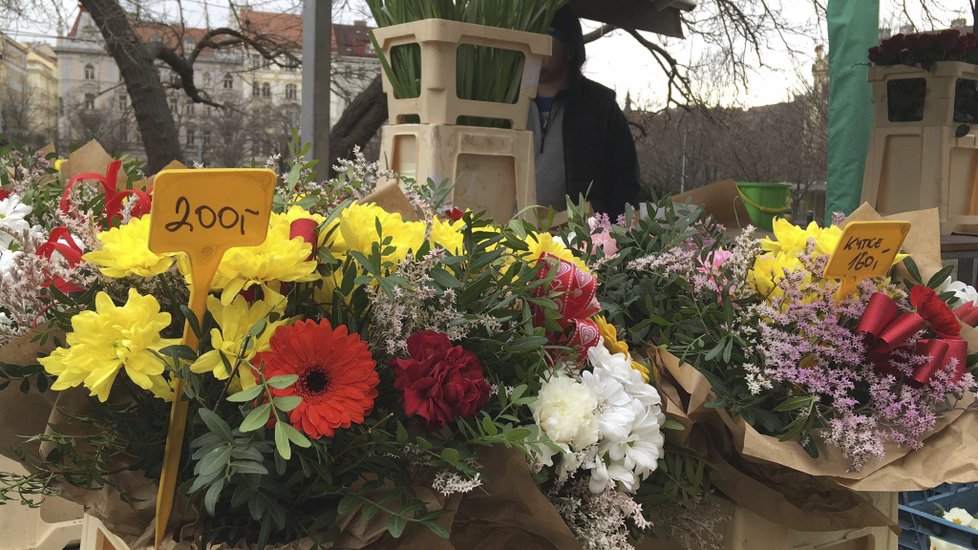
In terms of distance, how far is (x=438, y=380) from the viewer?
2.43 feet

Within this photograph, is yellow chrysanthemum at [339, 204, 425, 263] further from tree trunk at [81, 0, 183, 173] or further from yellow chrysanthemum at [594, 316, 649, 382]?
tree trunk at [81, 0, 183, 173]

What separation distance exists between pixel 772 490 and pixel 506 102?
3.30ft

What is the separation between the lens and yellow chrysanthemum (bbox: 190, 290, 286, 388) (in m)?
0.70

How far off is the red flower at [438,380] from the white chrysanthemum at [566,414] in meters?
0.07

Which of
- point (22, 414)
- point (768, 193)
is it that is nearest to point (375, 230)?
point (22, 414)

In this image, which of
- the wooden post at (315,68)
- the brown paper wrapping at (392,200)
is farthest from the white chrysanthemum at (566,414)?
the wooden post at (315,68)

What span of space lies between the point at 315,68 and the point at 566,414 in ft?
6.65

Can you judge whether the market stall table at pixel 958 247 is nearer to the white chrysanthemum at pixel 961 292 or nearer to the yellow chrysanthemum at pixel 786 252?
the white chrysanthemum at pixel 961 292

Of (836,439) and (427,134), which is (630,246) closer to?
(836,439)

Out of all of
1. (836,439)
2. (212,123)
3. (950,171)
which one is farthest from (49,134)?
(836,439)

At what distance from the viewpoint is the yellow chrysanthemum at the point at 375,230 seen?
818 mm

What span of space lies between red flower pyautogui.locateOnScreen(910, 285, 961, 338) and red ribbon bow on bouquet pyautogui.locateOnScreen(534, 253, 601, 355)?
496mm

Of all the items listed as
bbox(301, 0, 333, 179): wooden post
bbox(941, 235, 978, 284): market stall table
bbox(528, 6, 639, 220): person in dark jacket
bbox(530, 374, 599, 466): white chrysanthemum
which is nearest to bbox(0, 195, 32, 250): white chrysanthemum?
bbox(530, 374, 599, 466): white chrysanthemum

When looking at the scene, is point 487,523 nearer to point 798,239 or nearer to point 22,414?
point 22,414
